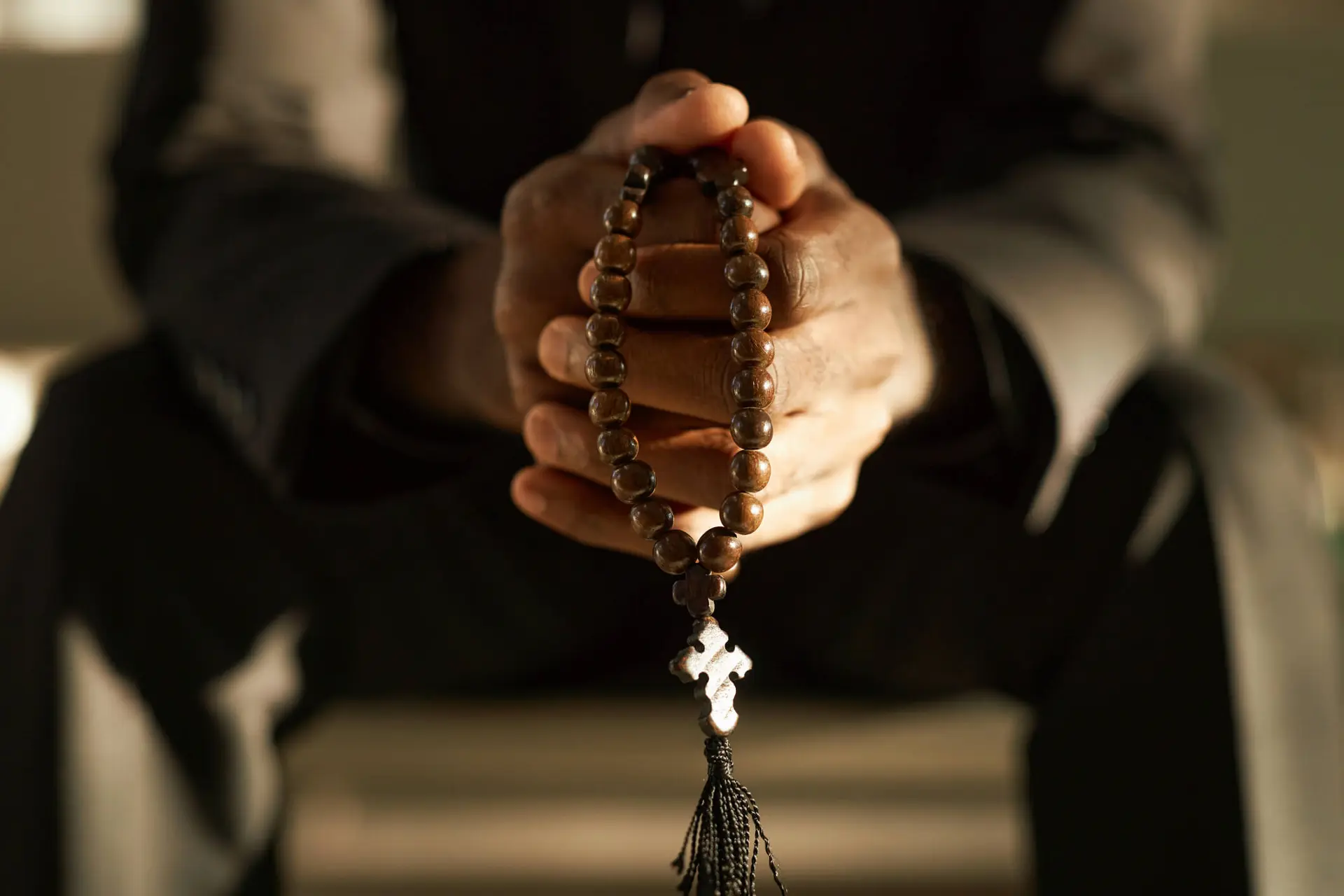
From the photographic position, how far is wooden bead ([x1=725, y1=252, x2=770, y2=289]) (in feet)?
1.53

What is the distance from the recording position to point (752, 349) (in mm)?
466

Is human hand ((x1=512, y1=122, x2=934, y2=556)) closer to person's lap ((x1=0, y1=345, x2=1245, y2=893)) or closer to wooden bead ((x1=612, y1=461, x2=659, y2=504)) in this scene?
wooden bead ((x1=612, y1=461, x2=659, y2=504))

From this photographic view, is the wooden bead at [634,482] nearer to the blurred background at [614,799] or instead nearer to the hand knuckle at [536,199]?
the hand knuckle at [536,199]

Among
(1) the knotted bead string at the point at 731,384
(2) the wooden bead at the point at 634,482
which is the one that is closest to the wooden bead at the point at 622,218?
(1) the knotted bead string at the point at 731,384

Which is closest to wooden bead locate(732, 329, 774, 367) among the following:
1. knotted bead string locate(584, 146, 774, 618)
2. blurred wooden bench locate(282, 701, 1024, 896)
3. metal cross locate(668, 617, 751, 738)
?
knotted bead string locate(584, 146, 774, 618)

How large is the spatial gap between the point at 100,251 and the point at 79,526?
152 cm

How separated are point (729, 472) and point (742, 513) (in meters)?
0.03

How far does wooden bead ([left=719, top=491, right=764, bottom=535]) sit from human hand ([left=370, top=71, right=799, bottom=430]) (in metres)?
0.11

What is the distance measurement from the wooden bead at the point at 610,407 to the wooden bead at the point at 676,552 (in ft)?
0.18

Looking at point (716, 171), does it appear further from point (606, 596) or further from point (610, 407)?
point (606, 596)

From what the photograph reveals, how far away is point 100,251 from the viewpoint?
192 centimetres

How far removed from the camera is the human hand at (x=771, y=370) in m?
0.49

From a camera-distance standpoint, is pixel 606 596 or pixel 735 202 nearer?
pixel 735 202

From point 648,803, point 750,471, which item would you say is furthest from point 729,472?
point 648,803
